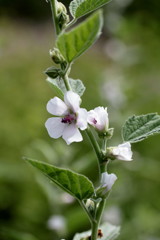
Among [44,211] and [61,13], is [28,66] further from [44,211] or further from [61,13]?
[61,13]

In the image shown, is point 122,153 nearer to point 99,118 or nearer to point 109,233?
point 99,118

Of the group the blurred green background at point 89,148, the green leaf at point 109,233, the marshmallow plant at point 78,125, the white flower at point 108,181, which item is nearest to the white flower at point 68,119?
the marshmallow plant at point 78,125

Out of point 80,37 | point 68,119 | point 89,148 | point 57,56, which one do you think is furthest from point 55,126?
point 89,148

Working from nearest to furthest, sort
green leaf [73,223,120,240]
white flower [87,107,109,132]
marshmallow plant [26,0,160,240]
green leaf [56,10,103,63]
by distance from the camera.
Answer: green leaf [56,10,103,63], marshmallow plant [26,0,160,240], white flower [87,107,109,132], green leaf [73,223,120,240]

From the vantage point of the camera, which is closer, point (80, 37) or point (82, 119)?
point (80, 37)

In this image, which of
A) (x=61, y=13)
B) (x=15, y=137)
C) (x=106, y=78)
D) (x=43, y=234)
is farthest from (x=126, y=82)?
(x=61, y=13)

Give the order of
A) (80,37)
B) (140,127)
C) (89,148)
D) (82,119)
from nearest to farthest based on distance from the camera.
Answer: (80,37), (82,119), (140,127), (89,148)

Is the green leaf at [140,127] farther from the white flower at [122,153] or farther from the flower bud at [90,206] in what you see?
the flower bud at [90,206]

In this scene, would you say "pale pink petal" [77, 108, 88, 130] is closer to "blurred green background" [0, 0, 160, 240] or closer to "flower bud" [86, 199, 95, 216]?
"flower bud" [86, 199, 95, 216]

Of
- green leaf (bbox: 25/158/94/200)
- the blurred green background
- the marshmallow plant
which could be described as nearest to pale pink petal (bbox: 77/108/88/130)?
the marshmallow plant
